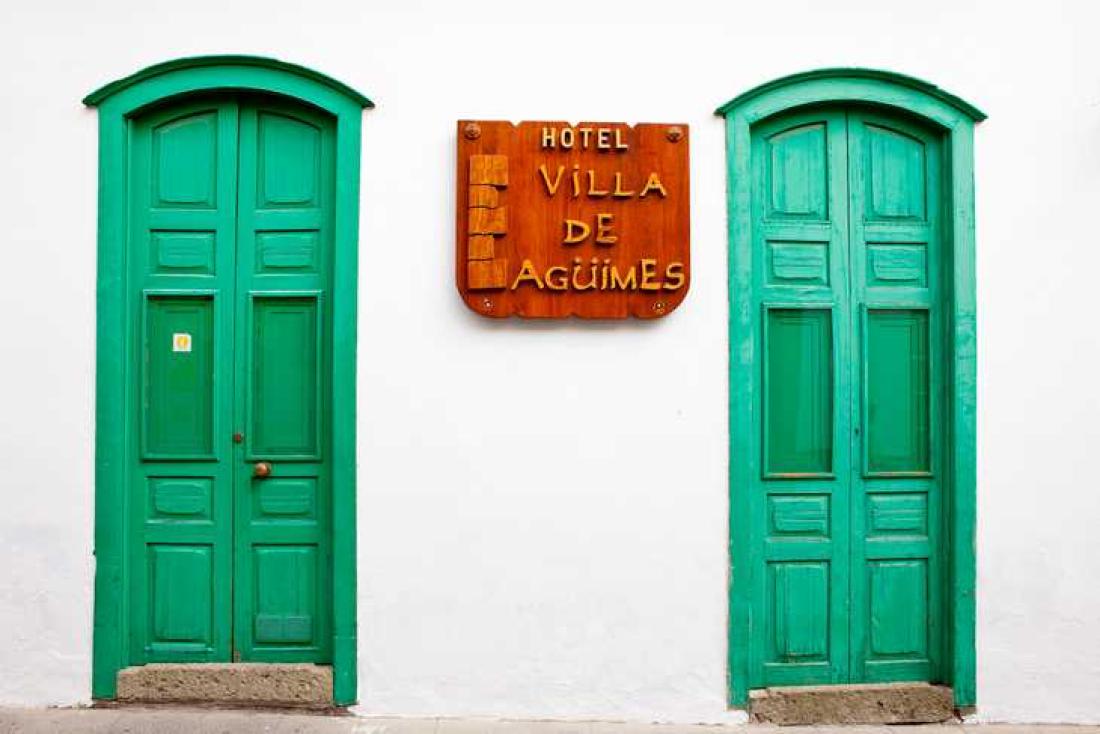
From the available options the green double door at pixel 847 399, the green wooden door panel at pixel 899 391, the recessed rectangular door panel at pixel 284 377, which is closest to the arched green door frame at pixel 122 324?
the recessed rectangular door panel at pixel 284 377

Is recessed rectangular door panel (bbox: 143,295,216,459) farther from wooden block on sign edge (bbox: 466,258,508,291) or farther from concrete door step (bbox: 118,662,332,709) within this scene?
wooden block on sign edge (bbox: 466,258,508,291)

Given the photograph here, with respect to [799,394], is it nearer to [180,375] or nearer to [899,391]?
[899,391]

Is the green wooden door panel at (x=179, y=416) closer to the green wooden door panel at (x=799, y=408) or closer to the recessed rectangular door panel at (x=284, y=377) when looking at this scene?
the recessed rectangular door panel at (x=284, y=377)

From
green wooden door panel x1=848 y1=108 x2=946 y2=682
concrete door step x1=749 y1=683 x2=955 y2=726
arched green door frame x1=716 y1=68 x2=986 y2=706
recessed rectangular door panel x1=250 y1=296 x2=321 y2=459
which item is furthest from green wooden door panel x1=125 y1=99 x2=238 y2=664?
green wooden door panel x1=848 y1=108 x2=946 y2=682

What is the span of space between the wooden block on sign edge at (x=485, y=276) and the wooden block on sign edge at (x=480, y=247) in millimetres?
25

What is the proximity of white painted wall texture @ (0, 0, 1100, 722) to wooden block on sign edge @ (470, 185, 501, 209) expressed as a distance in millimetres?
158

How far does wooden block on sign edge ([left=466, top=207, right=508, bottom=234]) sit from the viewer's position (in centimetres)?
400

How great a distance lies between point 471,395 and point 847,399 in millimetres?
1950

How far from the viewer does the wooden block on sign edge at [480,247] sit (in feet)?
13.1

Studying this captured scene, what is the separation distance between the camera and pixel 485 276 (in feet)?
13.1

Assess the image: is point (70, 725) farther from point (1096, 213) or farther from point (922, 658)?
point (1096, 213)

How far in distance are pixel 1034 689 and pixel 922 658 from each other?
551mm

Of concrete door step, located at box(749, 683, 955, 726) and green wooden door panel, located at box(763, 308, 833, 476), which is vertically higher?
green wooden door panel, located at box(763, 308, 833, 476)

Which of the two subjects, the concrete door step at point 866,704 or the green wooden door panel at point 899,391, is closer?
the concrete door step at point 866,704
